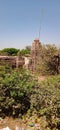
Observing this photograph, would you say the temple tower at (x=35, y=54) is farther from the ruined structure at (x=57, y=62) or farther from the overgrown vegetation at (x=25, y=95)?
the overgrown vegetation at (x=25, y=95)

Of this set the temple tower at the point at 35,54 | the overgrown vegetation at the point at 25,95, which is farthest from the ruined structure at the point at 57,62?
the overgrown vegetation at the point at 25,95

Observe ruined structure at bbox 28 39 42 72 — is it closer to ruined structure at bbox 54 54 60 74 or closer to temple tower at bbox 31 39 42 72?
temple tower at bbox 31 39 42 72

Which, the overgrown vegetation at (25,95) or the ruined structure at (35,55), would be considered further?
the ruined structure at (35,55)

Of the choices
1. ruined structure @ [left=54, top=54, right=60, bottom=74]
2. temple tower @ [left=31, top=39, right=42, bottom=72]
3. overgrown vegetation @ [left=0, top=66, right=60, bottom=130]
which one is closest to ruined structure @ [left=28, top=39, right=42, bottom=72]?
temple tower @ [left=31, top=39, right=42, bottom=72]

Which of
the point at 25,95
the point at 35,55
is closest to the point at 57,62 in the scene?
the point at 35,55

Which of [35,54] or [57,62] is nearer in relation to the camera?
[57,62]

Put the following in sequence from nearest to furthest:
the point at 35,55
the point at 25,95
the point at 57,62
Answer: the point at 25,95 < the point at 57,62 < the point at 35,55

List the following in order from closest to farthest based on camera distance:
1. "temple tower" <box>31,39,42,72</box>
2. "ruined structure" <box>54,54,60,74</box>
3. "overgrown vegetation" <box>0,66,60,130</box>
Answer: "overgrown vegetation" <box>0,66,60,130</box>
"ruined structure" <box>54,54,60,74</box>
"temple tower" <box>31,39,42,72</box>

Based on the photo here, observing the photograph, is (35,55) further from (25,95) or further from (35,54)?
(25,95)

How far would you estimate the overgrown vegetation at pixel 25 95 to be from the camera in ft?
16.0

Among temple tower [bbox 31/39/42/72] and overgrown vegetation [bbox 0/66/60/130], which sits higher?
temple tower [bbox 31/39/42/72]

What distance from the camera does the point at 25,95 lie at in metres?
5.63

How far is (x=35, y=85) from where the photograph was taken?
5840mm

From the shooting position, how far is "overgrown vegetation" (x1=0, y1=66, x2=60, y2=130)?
4.88 metres
